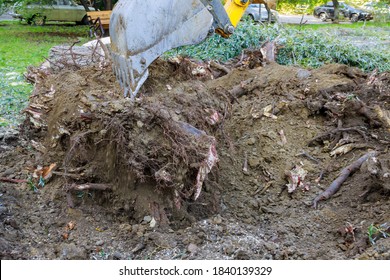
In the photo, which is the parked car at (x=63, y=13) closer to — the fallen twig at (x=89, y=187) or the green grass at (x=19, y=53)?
the green grass at (x=19, y=53)

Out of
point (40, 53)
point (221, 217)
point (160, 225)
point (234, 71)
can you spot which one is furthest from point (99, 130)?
point (40, 53)

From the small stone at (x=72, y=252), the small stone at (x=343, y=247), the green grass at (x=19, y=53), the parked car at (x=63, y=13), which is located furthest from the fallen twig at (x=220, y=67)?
the parked car at (x=63, y=13)

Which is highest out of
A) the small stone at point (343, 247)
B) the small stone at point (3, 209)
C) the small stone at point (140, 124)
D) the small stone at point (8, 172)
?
the small stone at point (140, 124)

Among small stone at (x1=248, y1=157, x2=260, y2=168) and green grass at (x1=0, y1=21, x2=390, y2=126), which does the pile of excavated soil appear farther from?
green grass at (x1=0, y1=21, x2=390, y2=126)

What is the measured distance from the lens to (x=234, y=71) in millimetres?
6242

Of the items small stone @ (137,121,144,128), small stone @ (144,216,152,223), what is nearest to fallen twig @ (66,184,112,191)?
small stone @ (144,216,152,223)

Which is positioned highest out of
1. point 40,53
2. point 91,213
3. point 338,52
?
point 91,213

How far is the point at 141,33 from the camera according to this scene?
4.01 meters

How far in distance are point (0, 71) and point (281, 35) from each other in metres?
5.26

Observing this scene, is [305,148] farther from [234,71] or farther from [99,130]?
[99,130]

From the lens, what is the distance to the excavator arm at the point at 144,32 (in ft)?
13.0

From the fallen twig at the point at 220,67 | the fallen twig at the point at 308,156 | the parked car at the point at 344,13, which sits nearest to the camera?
the fallen twig at the point at 308,156

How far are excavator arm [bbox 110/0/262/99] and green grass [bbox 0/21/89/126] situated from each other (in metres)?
2.49

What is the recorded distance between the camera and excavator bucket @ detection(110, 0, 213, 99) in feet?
13.0
